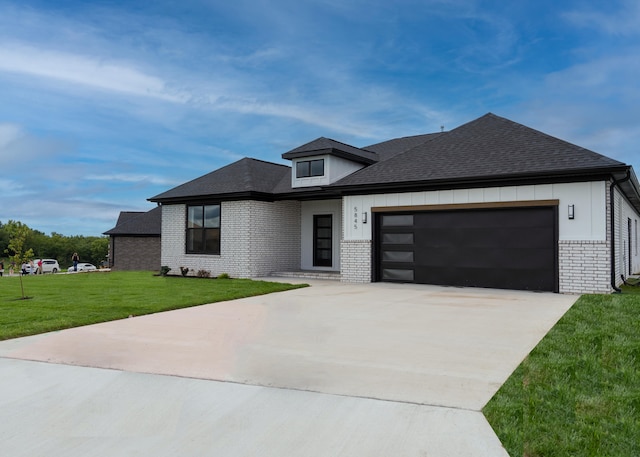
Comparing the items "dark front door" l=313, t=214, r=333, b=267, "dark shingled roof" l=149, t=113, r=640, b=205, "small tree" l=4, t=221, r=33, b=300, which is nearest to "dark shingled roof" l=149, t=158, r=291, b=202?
"dark shingled roof" l=149, t=113, r=640, b=205

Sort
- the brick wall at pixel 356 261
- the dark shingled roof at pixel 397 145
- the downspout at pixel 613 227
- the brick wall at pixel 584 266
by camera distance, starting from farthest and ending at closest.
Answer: the dark shingled roof at pixel 397 145
the brick wall at pixel 356 261
the downspout at pixel 613 227
the brick wall at pixel 584 266

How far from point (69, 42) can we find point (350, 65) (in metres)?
9.64

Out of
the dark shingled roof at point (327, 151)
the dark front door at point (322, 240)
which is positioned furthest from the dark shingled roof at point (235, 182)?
the dark front door at point (322, 240)

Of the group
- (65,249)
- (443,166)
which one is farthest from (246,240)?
(65,249)

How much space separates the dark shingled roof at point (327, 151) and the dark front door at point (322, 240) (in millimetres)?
2702

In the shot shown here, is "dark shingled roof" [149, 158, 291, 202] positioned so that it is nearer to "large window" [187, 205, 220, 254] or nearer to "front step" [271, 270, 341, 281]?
"large window" [187, 205, 220, 254]

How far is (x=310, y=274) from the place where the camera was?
1759 cm

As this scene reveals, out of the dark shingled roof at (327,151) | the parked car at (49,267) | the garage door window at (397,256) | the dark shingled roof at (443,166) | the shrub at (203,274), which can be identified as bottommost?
the parked car at (49,267)

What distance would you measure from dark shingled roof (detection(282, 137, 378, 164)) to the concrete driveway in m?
9.84

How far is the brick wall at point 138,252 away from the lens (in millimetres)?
33750

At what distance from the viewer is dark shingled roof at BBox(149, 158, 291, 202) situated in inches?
719

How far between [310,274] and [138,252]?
2072 centimetres

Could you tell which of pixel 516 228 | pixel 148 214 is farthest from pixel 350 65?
pixel 148 214

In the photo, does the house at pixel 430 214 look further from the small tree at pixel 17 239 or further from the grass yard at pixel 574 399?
the small tree at pixel 17 239
